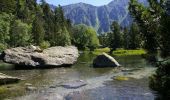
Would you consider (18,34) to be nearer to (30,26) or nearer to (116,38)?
(30,26)

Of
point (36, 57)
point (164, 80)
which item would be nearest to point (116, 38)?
point (36, 57)

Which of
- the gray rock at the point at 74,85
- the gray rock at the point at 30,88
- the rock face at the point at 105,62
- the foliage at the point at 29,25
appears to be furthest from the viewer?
the foliage at the point at 29,25

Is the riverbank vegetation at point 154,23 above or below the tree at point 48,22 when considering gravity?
below

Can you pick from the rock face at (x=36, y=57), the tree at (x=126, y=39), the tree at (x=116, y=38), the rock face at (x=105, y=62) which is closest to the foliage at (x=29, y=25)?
the rock face at (x=36, y=57)

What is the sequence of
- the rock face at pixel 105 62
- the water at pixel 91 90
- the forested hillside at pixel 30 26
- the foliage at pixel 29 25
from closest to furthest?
the water at pixel 91 90 < the rock face at pixel 105 62 < the forested hillside at pixel 30 26 < the foliage at pixel 29 25

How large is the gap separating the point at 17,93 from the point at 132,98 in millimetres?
11066

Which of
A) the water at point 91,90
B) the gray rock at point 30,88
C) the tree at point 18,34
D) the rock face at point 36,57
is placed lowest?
the water at point 91,90

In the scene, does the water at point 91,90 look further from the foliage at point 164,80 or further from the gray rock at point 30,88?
the foliage at point 164,80

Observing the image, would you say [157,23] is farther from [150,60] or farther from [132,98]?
[132,98]

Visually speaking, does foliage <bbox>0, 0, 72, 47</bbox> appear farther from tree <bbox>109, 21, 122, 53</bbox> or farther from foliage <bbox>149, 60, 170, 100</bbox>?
foliage <bbox>149, 60, 170, 100</bbox>

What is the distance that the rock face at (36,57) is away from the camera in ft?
178

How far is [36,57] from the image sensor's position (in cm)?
5534

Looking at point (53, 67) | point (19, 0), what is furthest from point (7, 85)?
point (19, 0)

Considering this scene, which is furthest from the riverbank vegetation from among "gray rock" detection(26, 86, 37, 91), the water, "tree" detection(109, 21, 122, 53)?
"tree" detection(109, 21, 122, 53)
